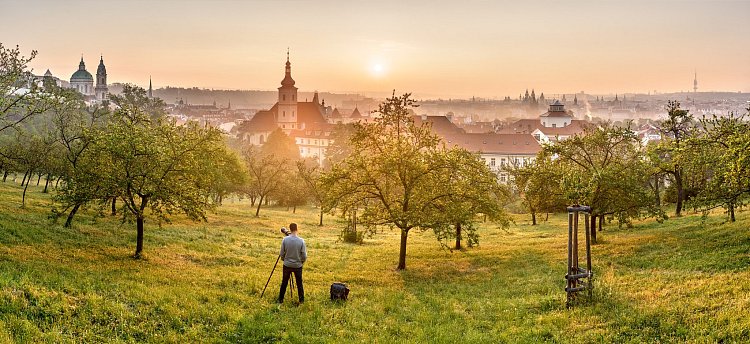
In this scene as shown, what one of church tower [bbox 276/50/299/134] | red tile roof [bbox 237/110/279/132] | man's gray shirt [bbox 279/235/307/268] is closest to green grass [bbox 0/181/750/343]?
man's gray shirt [bbox 279/235/307/268]

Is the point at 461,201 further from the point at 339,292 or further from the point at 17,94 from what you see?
the point at 17,94

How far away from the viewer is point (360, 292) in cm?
1859

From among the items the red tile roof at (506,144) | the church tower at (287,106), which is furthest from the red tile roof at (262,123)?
the red tile roof at (506,144)

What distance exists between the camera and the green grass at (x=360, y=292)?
12.5m

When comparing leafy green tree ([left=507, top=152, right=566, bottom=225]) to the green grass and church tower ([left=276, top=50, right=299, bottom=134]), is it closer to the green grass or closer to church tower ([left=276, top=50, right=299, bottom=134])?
the green grass

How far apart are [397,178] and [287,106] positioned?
148 meters

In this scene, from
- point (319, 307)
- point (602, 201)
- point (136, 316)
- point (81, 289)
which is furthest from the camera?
point (602, 201)

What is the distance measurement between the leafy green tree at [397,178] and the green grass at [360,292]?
2.44 metres

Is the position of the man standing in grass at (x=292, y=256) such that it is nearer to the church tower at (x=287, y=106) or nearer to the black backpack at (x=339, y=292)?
the black backpack at (x=339, y=292)

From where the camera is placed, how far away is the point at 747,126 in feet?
76.3

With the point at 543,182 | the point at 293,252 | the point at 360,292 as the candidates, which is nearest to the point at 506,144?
the point at 543,182

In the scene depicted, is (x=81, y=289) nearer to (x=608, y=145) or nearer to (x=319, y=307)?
(x=319, y=307)

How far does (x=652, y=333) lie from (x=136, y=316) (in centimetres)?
1253

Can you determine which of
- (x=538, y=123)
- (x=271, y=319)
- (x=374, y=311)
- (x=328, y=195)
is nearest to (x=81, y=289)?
(x=271, y=319)
